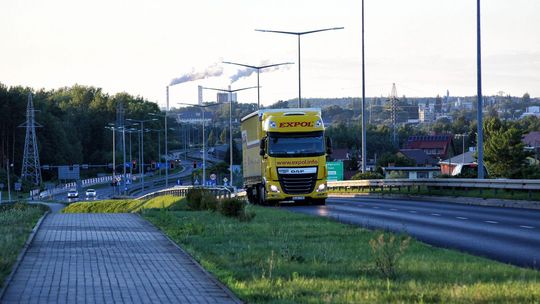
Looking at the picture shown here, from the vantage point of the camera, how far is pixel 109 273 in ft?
51.7

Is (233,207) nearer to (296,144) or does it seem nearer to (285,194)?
(296,144)

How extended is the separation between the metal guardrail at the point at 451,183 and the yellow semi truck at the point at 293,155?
6.07 m

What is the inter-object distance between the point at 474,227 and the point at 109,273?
480 inches

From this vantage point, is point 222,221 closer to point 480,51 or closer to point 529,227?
point 529,227

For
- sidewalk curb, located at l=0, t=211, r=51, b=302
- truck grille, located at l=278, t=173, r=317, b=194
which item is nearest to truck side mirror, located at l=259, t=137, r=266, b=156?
truck grille, located at l=278, t=173, r=317, b=194

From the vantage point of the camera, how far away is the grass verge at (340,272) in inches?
485

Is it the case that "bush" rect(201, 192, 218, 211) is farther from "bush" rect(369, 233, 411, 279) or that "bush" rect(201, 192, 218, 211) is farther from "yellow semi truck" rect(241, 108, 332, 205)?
"bush" rect(369, 233, 411, 279)

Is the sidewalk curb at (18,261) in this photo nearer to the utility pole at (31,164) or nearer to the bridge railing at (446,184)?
the bridge railing at (446,184)

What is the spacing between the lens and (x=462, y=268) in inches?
590

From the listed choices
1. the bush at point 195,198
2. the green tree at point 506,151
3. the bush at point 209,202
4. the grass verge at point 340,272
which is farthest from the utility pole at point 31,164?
the grass verge at point 340,272

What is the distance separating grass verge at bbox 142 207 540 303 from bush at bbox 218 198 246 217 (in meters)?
6.84

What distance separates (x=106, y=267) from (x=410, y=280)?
A: 523 centimetres

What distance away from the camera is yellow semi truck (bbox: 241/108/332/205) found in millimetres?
40812

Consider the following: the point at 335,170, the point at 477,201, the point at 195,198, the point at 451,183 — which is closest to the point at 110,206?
the point at 335,170
